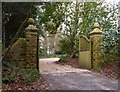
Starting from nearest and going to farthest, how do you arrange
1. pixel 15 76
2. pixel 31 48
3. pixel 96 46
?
pixel 15 76 < pixel 31 48 < pixel 96 46

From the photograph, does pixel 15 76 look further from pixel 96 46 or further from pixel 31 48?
pixel 96 46

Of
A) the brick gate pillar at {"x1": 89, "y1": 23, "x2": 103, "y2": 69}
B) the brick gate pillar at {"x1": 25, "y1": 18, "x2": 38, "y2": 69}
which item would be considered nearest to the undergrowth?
the brick gate pillar at {"x1": 25, "y1": 18, "x2": 38, "y2": 69}

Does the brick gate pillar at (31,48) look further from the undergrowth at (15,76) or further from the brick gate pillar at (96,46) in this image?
the brick gate pillar at (96,46)

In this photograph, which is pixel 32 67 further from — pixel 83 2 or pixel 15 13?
pixel 83 2

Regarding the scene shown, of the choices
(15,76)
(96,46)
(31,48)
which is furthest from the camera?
(96,46)

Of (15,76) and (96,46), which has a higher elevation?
(96,46)

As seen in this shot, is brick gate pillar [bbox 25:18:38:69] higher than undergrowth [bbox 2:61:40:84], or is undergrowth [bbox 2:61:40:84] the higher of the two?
brick gate pillar [bbox 25:18:38:69]

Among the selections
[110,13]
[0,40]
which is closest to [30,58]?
[0,40]

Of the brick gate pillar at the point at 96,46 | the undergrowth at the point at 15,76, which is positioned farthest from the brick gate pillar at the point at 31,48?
the brick gate pillar at the point at 96,46

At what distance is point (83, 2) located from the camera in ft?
46.5

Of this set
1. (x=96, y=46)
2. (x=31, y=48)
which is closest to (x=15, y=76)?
(x=31, y=48)

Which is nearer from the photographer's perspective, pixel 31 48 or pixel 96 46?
pixel 31 48

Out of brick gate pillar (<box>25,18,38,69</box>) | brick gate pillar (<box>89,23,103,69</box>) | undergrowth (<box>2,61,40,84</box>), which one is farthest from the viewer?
brick gate pillar (<box>89,23,103,69</box>)

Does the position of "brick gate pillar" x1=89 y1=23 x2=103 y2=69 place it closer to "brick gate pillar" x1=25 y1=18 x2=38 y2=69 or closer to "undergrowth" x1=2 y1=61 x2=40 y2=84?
"brick gate pillar" x1=25 y1=18 x2=38 y2=69
